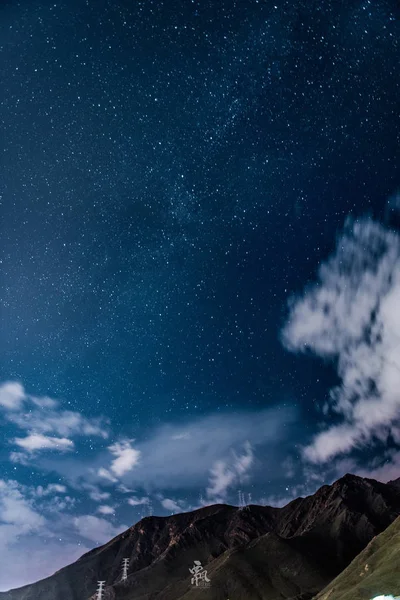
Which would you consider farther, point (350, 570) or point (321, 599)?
point (350, 570)

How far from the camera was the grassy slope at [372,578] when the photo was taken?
141825 millimetres

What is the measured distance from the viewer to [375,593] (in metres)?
139

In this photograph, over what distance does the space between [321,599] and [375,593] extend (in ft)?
169

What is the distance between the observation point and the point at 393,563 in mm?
162750

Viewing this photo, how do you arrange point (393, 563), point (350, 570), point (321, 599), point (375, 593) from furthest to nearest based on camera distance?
1. point (350, 570)
2. point (321, 599)
3. point (393, 563)
4. point (375, 593)

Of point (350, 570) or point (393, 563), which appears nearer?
point (393, 563)

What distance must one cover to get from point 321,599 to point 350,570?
73.5 feet

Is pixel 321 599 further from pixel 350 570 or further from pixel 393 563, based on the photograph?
pixel 393 563

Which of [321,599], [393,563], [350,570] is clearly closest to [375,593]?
[393,563]

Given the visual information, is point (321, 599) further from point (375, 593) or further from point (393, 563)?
point (375, 593)

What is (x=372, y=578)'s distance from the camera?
15800 cm

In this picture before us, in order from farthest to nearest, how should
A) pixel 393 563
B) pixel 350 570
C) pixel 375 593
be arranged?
pixel 350 570 < pixel 393 563 < pixel 375 593

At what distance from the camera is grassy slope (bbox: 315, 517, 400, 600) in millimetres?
141825

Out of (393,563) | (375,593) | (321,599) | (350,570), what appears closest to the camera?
(375,593)
